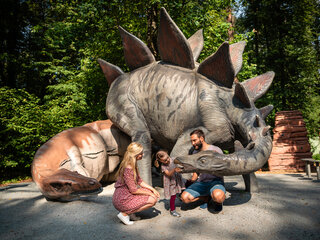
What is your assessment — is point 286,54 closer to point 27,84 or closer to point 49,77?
point 49,77

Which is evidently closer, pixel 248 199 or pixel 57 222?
A: pixel 57 222

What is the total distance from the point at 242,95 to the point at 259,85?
18.3 inches

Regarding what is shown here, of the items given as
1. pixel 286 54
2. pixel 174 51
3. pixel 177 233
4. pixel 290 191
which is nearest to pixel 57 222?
pixel 177 233

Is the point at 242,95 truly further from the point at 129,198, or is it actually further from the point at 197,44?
the point at 129,198

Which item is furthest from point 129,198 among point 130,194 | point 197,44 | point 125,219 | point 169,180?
point 197,44

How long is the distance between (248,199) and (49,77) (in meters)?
11.8

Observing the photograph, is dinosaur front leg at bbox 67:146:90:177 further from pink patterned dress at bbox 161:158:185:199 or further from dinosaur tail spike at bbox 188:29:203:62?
dinosaur tail spike at bbox 188:29:203:62

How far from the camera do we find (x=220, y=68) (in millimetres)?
2986

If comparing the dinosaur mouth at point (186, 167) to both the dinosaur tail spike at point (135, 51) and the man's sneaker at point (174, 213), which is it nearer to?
the man's sneaker at point (174, 213)

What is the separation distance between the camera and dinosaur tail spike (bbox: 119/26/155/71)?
141 inches

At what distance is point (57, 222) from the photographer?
259 cm

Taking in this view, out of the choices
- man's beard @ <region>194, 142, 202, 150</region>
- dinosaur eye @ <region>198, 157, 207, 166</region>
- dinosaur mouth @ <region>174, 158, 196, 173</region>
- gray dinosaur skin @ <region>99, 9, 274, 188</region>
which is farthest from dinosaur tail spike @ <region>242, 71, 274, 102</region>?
dinosaur mouth @ <region>174, 158, 196, 173</region>

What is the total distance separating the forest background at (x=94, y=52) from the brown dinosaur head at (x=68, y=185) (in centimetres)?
496

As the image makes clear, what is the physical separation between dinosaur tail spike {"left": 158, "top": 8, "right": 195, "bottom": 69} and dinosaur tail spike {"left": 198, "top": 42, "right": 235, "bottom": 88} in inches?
10.4
